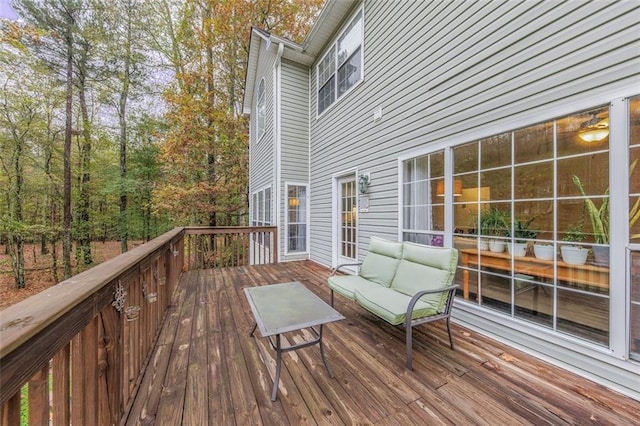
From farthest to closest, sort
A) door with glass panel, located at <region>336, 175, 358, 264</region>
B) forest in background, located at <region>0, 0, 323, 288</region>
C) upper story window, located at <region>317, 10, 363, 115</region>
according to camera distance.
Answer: forest in background, located at <region>0, 0, 323, 288</region> → door with glass panel, located at <region>336, 175, 358, 264</region> → upper story window, located at <region>317, 10, 363, 115</region>

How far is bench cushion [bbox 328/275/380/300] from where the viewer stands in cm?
294

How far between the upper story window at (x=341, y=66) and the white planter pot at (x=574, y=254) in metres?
4.09

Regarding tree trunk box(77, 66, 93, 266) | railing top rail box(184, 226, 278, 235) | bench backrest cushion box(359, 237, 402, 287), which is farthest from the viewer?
tree trunk box(77, 66, 93, 266)

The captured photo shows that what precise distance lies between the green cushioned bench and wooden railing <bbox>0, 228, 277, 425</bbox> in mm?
1962

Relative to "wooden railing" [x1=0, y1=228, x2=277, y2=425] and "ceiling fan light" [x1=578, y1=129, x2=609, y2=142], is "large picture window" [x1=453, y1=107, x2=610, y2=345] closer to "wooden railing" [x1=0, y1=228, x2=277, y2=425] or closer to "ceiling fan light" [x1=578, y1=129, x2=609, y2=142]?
"ceiling fan light" [x1=578, y1=129, x2=609, y2=142]

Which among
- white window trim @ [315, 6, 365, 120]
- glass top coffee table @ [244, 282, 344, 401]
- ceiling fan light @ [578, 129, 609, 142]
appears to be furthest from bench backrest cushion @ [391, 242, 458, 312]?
white window trim @ [315, 6, 365, 120]

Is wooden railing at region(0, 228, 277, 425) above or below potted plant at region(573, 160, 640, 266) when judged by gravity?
below

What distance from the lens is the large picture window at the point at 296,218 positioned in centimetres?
650

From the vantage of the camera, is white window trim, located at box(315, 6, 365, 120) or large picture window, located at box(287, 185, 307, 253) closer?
white window trim, located at box(315, 6, 365, 120)

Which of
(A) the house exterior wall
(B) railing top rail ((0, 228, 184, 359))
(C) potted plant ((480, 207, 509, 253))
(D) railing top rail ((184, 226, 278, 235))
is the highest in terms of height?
(A) the house exterior wall

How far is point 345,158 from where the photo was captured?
5.25m

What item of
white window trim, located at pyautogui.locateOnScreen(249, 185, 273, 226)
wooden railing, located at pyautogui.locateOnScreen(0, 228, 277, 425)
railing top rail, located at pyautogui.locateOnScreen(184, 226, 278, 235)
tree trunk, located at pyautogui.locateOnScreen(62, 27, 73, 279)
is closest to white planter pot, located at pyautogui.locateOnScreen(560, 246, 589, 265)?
wooden railing, located at pyautogui.locateOnScreen(0, 228, 277, 425)

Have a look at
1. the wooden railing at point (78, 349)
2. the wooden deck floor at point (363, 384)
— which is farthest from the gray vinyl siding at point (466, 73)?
the wooden railing at point (78, 349)

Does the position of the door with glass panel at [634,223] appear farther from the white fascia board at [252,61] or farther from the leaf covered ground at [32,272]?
the leaf covered ground at [32,272]
